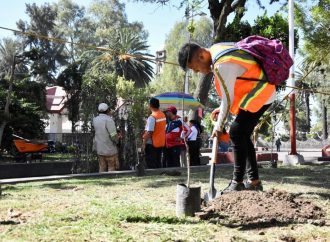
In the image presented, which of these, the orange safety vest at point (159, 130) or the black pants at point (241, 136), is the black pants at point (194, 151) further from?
the black pants at point (241, 136)

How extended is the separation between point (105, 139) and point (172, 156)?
5.87ft

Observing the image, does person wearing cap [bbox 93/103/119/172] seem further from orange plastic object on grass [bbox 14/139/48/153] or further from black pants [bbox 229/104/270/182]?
orange plastic object on grass [bbox 14/139/48/153]

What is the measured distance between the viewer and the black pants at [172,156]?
9.92 metres

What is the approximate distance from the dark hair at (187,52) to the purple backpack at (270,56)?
38 centimetres

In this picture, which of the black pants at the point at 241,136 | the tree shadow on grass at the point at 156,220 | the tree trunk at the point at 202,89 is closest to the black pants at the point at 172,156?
the tree trunk at the point at 202,89

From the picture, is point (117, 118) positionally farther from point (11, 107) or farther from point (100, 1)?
point (100, 1)

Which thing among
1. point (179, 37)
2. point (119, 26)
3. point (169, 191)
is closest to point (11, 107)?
point (169, 191)

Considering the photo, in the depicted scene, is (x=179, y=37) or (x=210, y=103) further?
(x=210, y=103)

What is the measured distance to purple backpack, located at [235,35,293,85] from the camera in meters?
4.13

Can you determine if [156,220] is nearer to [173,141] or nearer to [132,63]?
[173,141]

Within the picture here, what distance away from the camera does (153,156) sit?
9.70m

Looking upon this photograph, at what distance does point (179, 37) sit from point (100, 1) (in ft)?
67.3

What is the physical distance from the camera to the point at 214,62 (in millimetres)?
4000

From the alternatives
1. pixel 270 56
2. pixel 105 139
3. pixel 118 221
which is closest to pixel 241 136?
pixel 270 56
